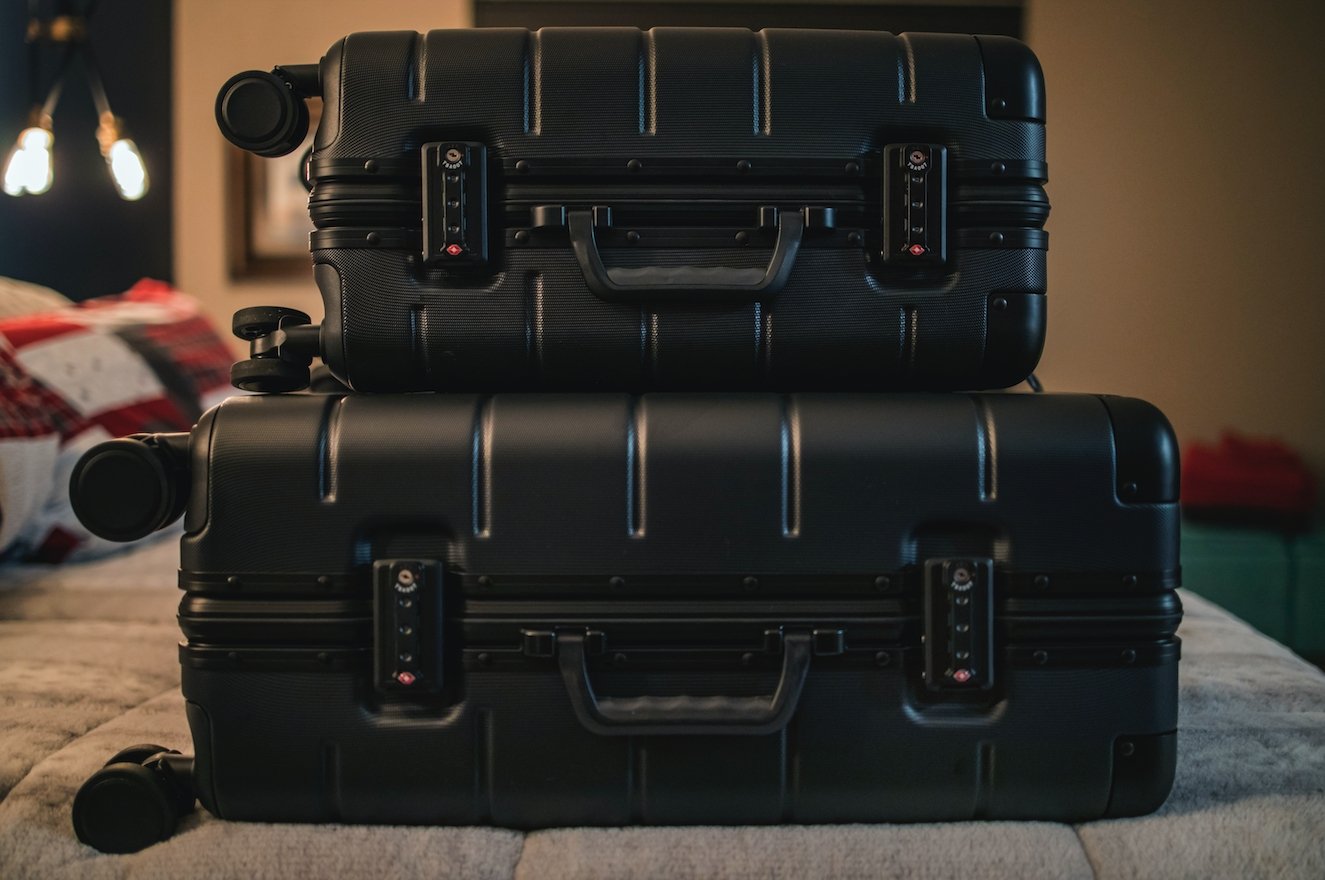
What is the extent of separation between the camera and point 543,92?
80 centimetres

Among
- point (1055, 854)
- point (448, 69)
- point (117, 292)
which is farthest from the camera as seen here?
point (117, 292)

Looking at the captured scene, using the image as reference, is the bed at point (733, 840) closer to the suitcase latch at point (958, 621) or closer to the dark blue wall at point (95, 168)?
the suitcase latch at point (958, 621)

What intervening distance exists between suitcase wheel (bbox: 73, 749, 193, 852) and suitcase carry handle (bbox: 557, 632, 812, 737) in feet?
1.07

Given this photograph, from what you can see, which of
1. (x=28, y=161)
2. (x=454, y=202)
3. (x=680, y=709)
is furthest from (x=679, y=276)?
(x=28, y=161)

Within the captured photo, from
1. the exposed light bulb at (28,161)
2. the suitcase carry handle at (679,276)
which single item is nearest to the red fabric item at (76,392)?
the exposed light bulb at (28,161)

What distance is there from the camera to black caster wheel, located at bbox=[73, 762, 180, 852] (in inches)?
27.8

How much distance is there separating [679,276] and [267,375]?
1.22 feet

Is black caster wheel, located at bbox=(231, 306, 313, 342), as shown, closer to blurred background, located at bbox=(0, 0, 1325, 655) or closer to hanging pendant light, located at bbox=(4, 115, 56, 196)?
hanging pendant light, located at bbox=(4, 115, 56, 196)

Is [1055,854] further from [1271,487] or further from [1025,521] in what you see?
[1271,487]

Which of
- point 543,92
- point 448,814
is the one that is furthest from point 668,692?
point 543,92

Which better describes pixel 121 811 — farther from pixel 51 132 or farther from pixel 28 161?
pixel 51 132

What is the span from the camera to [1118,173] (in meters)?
2.94

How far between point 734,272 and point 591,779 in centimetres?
43

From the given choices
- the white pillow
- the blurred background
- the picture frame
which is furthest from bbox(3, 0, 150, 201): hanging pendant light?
the picture frame
